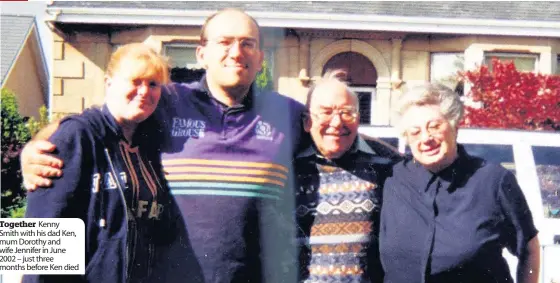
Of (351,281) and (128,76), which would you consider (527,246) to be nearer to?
(351,281)

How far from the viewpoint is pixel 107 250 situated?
2043mm

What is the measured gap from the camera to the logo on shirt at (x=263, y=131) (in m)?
2.22

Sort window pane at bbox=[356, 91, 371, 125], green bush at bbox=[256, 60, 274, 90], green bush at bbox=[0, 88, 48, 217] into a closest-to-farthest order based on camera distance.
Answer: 1. green bush at bbox=[256, 60, 274, 90]
2. green bush at bbox=[0, 88, 48, 217]
3. window pane at bbox=[356, 91, 371, 125]

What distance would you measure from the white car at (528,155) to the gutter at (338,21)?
4037 millimetres

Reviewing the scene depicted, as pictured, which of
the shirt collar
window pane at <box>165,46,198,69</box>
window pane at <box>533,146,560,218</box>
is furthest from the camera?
window pane at <box>165,46,198,69</box>

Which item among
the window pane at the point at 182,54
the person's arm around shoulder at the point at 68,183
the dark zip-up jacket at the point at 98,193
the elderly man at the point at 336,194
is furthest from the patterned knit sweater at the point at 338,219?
the window pane at the point at 182,54

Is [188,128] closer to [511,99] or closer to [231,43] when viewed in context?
[231,43]

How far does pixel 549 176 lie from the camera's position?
3.56m

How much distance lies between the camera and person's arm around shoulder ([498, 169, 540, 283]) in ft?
6.81

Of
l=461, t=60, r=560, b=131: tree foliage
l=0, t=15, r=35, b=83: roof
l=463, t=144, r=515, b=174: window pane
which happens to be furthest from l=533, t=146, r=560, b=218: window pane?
l=0, t=15, r=35, b=83: roof

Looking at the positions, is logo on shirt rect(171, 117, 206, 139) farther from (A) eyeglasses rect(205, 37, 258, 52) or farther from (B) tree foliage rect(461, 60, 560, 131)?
(B) tree foliage rect(461, 60, 560, 131)

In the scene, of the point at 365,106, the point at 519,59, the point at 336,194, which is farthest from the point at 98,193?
the point at 519,59

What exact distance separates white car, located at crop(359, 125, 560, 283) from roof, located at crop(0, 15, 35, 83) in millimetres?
3731

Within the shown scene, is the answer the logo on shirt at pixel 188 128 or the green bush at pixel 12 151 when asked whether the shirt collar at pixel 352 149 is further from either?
the green bush at pixel 12 151
